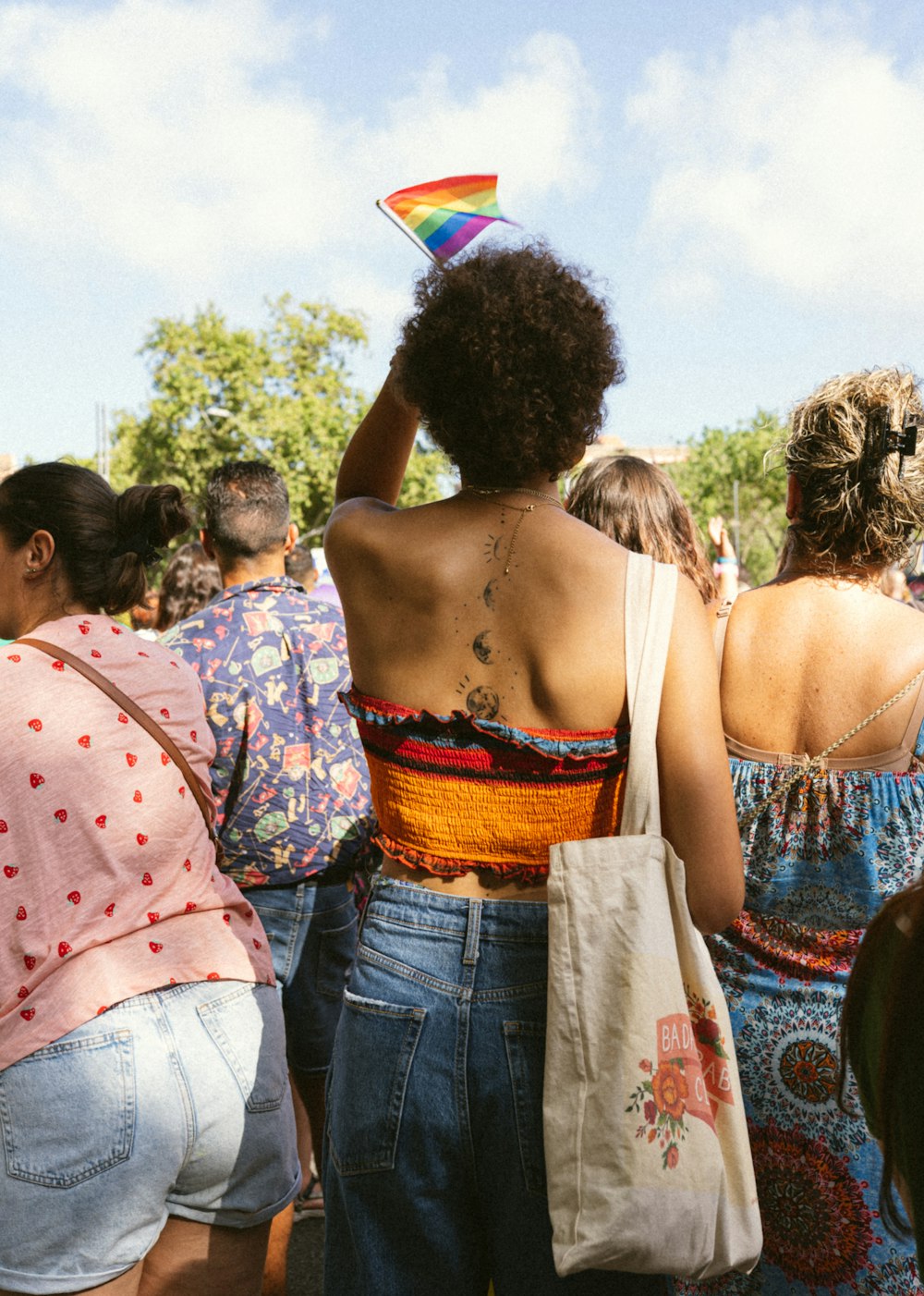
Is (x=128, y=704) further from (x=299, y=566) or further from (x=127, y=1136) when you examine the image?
(x=299, y=566)

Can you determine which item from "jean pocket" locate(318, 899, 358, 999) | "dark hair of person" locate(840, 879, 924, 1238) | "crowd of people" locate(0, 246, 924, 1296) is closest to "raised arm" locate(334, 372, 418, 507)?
"crowd of people" locate(0, 246, 924, 1296)

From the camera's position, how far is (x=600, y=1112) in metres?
1.52

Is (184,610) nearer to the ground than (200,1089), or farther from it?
farther from it

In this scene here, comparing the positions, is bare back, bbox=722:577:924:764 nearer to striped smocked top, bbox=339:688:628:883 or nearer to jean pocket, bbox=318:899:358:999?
striped smocked top, bbox=339:688:628:883

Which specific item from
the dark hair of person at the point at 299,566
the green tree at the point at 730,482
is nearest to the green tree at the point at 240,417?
the green tree at the point at 730,482

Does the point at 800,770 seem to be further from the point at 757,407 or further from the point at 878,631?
the point at 757,407

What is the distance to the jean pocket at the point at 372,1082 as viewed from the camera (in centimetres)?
162

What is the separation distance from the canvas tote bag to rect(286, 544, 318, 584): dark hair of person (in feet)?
16.8

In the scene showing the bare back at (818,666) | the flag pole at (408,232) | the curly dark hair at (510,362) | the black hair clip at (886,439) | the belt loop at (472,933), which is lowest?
the belt loop at (472,933)

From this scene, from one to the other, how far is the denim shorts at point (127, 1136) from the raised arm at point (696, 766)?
0.87 m

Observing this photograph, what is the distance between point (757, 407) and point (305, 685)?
1603 inches

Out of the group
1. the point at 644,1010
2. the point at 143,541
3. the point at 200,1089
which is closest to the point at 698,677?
the point at 644,1010

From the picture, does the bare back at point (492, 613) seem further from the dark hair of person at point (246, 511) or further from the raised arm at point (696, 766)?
the dark hair of person at point (246, 511)

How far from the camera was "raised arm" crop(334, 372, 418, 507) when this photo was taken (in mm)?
1980
